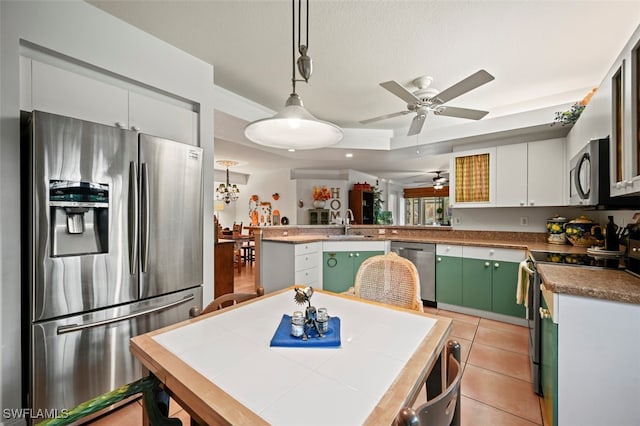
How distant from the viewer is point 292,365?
2.94ft

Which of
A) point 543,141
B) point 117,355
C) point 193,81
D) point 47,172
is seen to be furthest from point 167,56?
point 543,141

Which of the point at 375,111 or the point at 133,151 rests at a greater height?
the point at 375,111

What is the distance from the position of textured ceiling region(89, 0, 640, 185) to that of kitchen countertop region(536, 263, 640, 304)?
157 centimetres

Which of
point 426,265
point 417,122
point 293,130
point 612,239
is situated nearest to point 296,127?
point 293,130

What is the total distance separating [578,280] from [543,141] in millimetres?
2443

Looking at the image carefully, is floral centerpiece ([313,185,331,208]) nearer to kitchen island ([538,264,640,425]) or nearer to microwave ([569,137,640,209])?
microwave ([569,137,640,209])

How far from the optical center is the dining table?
0.70 metres

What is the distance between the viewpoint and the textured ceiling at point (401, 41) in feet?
5.55

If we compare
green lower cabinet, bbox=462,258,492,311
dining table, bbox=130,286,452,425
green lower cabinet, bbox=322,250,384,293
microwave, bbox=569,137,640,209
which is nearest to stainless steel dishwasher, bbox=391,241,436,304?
green lower cabinet, bbox=462,258,492,311

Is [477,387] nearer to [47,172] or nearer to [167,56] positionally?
[47,172]

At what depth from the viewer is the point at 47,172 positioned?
1.40 m

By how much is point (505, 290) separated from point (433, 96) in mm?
2254

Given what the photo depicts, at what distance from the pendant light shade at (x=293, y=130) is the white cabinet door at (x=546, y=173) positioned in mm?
2911

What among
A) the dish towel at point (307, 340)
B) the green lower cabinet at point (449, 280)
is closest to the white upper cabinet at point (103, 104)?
the dish towel at point (307, 340)
